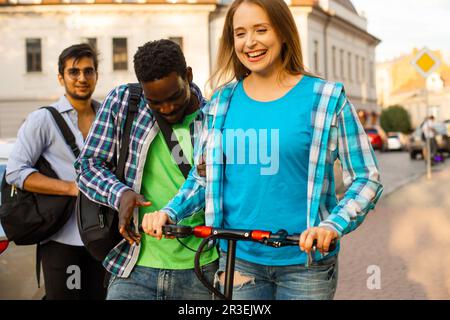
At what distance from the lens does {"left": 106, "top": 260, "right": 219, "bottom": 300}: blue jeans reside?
9.81ft

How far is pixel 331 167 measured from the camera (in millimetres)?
2609

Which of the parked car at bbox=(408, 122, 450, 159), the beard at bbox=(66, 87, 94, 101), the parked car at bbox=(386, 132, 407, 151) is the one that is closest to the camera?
the beard at bbox=(66, 87, 94, 101)

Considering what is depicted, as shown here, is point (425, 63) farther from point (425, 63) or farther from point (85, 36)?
point (85, 36)

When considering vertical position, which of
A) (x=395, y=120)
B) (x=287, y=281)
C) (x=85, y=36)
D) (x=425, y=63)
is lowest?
(x=395, y=120)

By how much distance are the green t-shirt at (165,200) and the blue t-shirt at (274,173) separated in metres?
0.43

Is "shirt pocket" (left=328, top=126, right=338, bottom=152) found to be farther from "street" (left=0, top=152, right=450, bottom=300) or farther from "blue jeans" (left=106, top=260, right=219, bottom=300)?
"blue jeans" (left=106, top=260, right=219, bottom=300)

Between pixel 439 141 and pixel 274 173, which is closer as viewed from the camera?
pixel 274 173

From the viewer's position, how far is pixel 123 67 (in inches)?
1724

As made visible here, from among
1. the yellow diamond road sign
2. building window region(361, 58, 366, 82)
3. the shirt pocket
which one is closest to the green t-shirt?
the shirt pocket

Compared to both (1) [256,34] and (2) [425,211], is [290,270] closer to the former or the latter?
(1) [256,34]

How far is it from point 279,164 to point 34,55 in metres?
42.4

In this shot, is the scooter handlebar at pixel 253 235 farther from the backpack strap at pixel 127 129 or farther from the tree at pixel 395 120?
the tree at pixel 395 120

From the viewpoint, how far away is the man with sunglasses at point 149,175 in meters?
2.96

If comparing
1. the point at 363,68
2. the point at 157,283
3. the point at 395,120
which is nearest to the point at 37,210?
the point at 157,283
